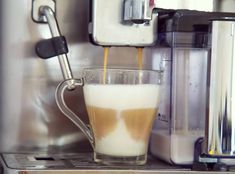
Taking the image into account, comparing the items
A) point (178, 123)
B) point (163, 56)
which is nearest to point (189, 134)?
point (178, 123)

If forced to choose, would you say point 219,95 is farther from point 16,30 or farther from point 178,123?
point 16,30

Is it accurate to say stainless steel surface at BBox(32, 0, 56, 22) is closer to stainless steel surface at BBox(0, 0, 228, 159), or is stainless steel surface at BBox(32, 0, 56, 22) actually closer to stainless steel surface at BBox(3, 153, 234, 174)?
stainless steel surface at BBox(0, 0, 228, 159)

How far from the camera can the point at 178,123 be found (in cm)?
76

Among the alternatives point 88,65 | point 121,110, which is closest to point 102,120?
point 121,110

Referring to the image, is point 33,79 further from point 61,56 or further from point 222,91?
point 222,91

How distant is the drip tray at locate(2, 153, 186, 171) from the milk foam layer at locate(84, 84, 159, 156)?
0.02m

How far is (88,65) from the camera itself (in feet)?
2.77

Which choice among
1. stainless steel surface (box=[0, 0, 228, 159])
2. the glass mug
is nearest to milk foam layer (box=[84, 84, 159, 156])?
the glass mug

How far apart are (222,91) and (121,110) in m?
0.12

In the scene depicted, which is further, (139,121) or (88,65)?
(88,65)

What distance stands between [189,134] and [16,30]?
0.28 m

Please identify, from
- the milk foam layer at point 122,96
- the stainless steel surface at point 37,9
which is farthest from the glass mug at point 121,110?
the stainless steel surface at point 37,9

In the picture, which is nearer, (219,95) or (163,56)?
(219,95)

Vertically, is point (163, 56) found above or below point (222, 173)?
above
